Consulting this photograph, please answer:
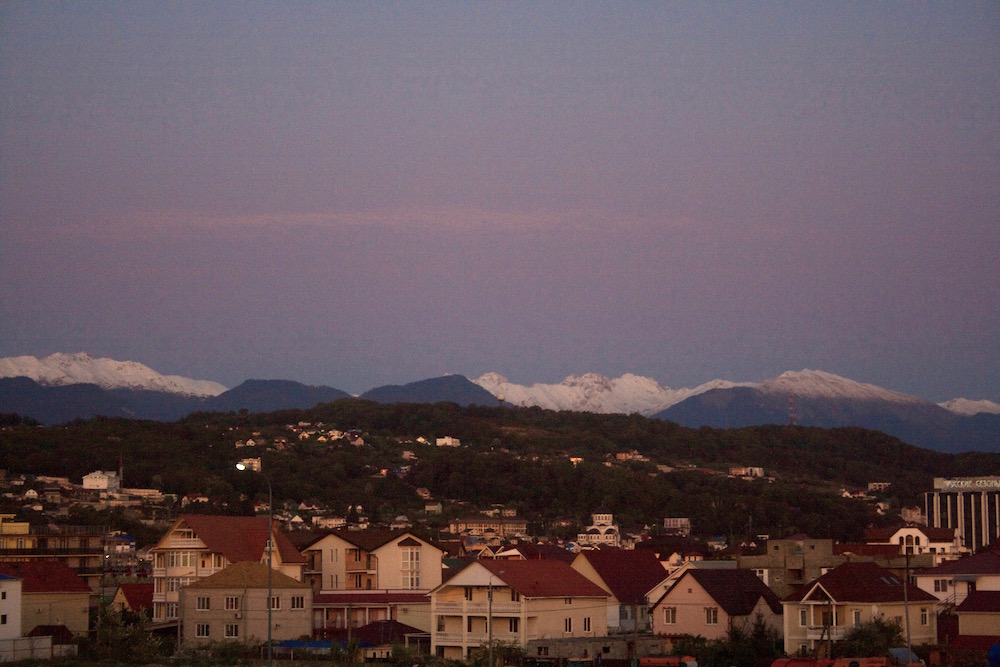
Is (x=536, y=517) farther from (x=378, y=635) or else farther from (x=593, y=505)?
(x=378, y=635)

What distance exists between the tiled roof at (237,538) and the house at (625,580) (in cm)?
1228

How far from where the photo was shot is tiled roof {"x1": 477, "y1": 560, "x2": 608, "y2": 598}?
54.7 m

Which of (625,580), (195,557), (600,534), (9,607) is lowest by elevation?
(9,607)

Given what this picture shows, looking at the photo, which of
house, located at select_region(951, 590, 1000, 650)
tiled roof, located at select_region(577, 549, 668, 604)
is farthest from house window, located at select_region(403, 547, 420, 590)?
house, located at select_region(951, 590, 1000, 650)

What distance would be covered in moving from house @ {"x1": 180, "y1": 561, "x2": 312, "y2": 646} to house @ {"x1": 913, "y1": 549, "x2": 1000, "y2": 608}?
84.3ft

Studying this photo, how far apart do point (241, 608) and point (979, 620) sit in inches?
1032

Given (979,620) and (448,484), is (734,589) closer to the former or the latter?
(979,620)

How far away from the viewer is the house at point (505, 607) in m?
54.2

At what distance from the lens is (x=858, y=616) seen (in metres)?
51.2

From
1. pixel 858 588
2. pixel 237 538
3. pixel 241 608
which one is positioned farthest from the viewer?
pixel 237 538

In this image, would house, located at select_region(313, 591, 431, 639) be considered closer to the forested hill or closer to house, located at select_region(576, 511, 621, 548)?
house, located at select_region(576, 511, 621, 548)

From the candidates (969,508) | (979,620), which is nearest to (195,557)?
(979,620)

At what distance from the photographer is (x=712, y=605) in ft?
186

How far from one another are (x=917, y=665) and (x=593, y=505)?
129 meters
